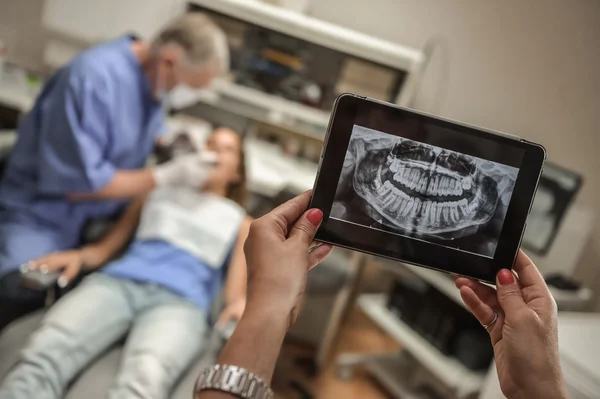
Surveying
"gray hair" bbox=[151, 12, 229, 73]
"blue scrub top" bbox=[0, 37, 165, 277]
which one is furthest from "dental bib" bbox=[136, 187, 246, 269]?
"gray hair" bbox=[151, 12, 229, 73]

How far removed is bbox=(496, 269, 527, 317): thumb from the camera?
1.97 feet

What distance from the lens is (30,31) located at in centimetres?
223

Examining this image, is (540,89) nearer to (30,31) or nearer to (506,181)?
(506,181)

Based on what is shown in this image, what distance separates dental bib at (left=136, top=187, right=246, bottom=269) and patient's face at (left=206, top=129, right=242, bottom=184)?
110 millimetres

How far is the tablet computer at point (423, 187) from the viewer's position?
564 millimetres

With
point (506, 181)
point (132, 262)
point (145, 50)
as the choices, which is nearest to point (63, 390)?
point (132, 262)

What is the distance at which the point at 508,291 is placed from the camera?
605mm

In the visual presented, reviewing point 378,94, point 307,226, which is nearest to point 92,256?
point 307,226

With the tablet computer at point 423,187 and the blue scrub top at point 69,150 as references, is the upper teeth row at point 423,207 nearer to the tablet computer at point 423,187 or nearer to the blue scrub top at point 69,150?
the tablet computer at point 423,187

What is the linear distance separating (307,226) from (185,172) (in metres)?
1.05

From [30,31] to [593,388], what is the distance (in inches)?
94.8

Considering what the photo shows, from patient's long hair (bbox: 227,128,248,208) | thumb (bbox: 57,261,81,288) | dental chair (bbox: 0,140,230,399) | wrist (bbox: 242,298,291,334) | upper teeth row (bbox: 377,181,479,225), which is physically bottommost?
dental chair (bbox: 0,140,230,399)

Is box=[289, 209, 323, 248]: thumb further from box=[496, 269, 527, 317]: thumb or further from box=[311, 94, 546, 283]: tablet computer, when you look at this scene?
box=[496, 269, 527, 317]: thumb

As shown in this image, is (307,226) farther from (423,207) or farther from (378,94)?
(378,94)
